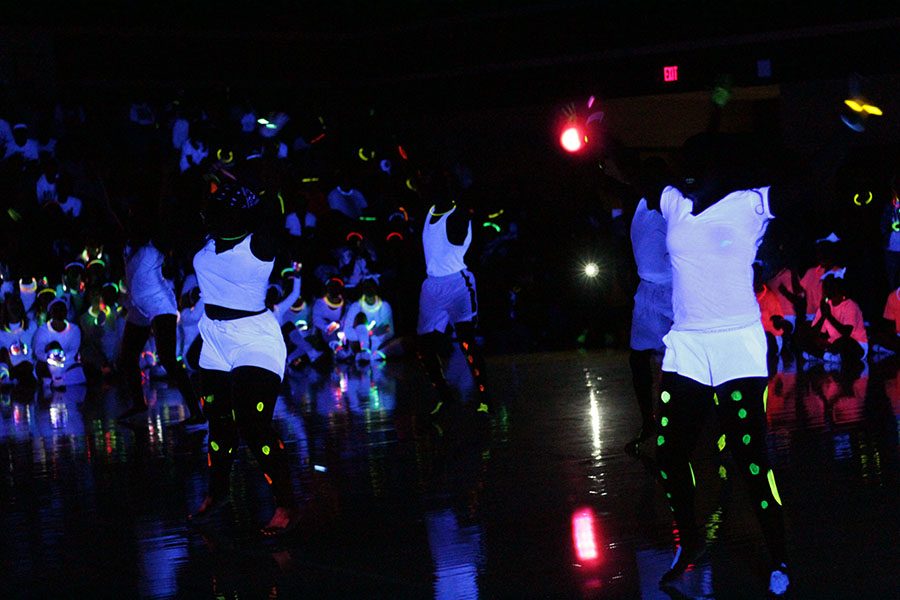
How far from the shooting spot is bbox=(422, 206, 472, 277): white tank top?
9.48 m

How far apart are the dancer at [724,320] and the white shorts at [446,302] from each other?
189 inches

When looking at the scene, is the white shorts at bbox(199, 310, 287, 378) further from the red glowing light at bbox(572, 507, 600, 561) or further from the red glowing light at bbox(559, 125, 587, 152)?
the red glowing light at bbox(559, 125, 587, 152)

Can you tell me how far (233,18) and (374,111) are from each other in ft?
9.56

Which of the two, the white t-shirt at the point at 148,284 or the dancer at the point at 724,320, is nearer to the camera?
the dancer at the point at 724,320

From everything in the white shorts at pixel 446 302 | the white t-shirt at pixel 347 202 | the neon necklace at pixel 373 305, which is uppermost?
the white t-shirt at pixel 347 202

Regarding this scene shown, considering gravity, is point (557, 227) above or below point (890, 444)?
above

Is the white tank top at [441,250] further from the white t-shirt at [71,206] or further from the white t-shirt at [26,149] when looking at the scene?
the white t-shirt at [26,149]

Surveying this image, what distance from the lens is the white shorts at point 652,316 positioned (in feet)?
24.3

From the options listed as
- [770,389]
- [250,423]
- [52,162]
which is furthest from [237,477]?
[52,162]

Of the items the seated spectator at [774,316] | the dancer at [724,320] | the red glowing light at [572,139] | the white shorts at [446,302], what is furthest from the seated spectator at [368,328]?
the dancer at [724,320]

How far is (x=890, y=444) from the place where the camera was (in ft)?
24.5

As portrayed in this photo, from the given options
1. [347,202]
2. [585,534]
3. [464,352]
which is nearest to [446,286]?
[464,352]

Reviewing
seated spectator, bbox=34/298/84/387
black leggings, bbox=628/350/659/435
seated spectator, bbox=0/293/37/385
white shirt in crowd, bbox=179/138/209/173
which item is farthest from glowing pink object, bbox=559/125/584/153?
white shirt in crowd, bbox=179/138/209/173

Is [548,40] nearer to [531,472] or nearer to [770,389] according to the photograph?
[770,389]
